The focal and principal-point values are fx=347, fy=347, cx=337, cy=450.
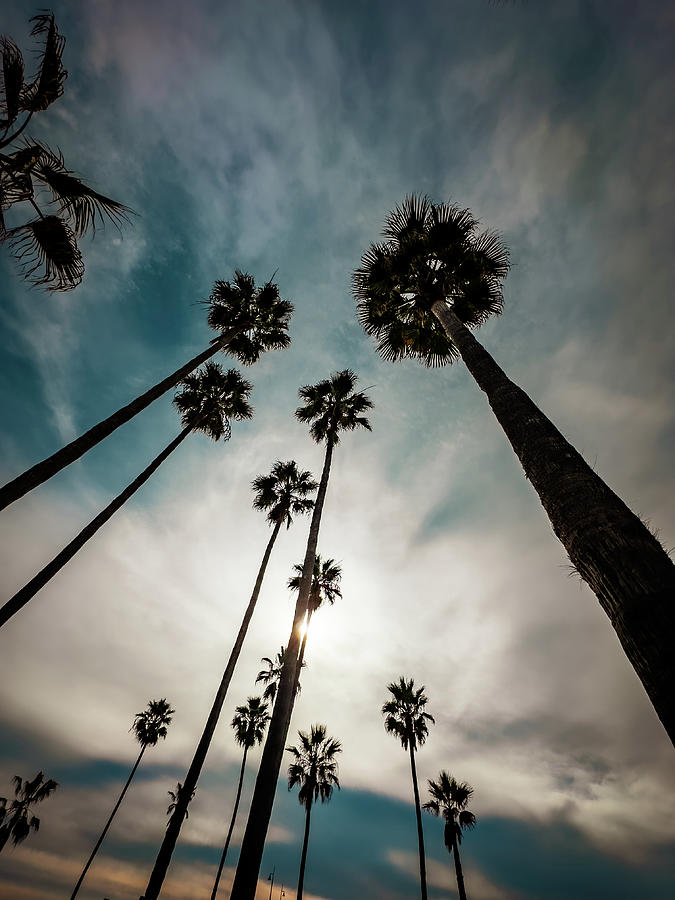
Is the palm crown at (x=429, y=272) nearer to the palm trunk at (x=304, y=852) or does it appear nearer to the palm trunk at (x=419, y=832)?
the palm trunk at (x=419, y=832)

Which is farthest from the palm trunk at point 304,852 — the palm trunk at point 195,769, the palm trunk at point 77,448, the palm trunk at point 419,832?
the palm trunk at point 77,448

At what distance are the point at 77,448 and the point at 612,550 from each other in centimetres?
964

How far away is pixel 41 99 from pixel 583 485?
10.5 m

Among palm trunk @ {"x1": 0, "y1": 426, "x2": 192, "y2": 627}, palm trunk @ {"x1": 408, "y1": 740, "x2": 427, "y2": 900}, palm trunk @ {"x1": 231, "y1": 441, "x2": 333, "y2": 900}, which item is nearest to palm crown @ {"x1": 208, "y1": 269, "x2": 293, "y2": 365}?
palm trunk @ {"x1": 0, "y1": 426, "x2": 192, "y2": 627}

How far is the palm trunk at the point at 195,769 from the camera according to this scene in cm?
1013

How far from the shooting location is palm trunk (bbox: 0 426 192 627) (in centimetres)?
869

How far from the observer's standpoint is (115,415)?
9031mm

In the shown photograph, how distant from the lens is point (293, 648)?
888 centimetres


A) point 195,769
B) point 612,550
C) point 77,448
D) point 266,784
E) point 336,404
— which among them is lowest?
point 612,550

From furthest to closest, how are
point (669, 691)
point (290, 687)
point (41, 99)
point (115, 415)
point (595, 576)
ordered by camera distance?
point (115, 415) < point (290, 687) < point (41, 99) < point (595, 576) < point (669, 691)

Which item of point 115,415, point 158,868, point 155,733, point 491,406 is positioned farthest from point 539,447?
point 155,733

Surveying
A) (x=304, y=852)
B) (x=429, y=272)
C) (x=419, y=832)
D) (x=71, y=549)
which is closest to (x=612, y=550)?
(x=429, y=272)

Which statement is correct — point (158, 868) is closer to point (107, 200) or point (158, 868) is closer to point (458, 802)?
point (107, 200)

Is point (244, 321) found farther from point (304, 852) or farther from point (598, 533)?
point (304, 852)
